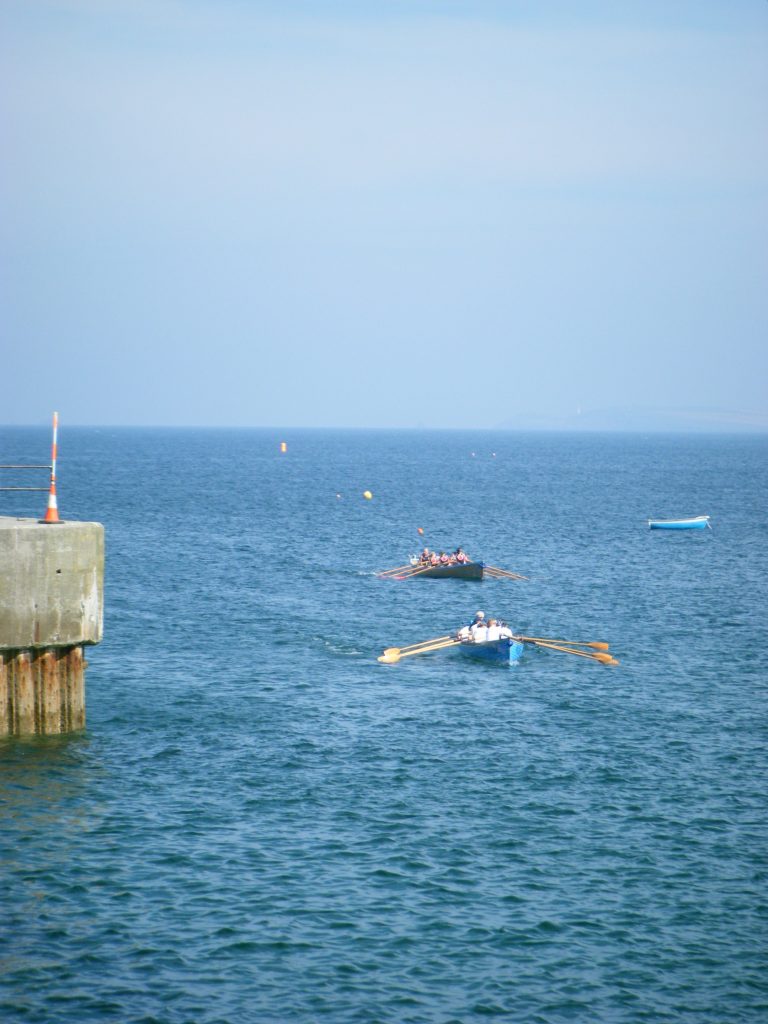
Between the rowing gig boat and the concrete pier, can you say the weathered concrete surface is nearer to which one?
the concrete pier

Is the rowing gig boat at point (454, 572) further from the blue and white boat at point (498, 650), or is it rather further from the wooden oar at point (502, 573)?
the blue and white boat at point (498, 650)

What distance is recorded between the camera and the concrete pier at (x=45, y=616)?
31375mm

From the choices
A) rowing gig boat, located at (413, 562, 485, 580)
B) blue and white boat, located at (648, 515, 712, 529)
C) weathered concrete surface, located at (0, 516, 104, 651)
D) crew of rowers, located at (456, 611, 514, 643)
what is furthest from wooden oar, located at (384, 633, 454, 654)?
blue and white boat, located at (648, 515, 712, 529)

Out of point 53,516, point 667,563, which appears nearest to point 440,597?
point 667,563

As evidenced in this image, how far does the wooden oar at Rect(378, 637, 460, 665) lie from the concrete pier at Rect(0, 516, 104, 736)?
56.1 feet

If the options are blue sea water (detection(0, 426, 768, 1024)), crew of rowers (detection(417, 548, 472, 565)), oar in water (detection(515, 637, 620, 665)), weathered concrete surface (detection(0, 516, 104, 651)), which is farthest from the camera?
A: crew of rowers (detection(417, 548, 472, 565))

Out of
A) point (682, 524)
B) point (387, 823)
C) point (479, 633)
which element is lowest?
point (387, 823)

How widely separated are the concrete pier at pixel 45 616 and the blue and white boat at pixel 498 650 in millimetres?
19815

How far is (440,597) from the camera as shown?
66375mm

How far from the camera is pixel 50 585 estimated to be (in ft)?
104

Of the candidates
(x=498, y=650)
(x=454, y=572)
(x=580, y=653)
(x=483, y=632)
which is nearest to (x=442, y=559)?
(x=454, y=572)

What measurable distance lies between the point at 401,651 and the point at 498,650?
3.95 metres

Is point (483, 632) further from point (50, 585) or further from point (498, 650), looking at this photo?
point (50, 585)

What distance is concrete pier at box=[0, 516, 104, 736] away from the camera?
31375 millimetres
